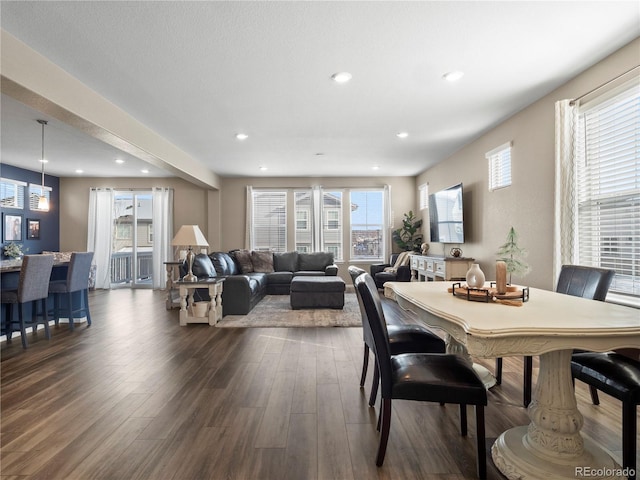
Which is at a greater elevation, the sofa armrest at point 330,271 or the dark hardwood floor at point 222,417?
the sofa armrest at point 330,271

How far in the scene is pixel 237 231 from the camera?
8.34 metres

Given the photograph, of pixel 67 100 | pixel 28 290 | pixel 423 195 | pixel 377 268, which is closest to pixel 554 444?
pixel 67 100

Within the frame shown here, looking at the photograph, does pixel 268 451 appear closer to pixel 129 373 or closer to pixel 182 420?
pixel 182 420

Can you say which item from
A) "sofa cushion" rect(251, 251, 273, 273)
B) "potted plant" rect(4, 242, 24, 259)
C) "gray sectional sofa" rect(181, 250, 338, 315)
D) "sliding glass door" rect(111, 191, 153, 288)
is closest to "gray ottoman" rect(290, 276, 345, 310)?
"gray sectional sofa" rect(181, 250, 338, 315)

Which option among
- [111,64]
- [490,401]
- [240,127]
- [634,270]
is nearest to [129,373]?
[111,64]

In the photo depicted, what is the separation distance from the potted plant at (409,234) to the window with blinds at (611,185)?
4.64m

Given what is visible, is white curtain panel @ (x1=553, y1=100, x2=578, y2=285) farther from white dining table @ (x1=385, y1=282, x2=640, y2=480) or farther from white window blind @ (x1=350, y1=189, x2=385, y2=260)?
white window blind @ (x1=350, y1=189, x2=385, y2=260)

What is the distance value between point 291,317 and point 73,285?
9.27ft

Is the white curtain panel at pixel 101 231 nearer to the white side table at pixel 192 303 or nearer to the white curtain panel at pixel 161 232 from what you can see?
the white curtain panel at pixel 161 232

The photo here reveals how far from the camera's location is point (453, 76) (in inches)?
123

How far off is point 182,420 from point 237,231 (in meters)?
6.42

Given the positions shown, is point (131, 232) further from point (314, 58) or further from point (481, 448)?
point (481, 448)

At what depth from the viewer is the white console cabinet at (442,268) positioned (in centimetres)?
519

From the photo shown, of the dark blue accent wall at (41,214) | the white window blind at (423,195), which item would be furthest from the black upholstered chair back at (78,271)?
the white window blind at (423,195)
